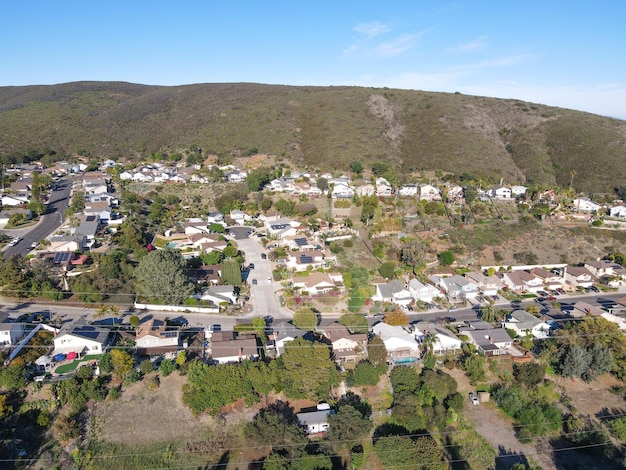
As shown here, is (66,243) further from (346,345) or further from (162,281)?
(346,345)

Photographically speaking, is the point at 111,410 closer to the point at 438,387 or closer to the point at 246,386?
the point at 246,386

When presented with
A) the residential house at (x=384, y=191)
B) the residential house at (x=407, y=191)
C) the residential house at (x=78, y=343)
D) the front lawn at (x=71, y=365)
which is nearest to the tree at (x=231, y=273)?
the residential house at (x=78, y=343)

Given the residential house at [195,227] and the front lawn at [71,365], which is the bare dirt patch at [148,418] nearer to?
the front lawn at [71,365]

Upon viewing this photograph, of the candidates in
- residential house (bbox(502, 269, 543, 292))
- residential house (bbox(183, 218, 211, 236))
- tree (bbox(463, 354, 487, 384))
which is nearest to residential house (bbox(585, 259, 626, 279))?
residential house (bbox(502, 269, 543, 292))

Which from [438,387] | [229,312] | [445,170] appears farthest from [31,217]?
[445,170]

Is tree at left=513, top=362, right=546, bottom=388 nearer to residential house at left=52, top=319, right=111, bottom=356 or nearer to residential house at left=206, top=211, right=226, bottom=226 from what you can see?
residential house at left=52, top=319, right=111, bottom=356

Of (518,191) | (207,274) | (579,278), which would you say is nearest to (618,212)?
(518,191)
